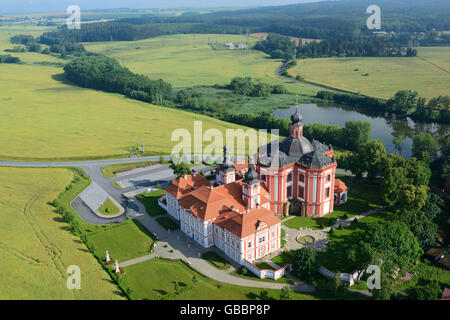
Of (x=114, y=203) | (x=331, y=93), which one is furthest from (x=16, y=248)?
(x=331, y=93)

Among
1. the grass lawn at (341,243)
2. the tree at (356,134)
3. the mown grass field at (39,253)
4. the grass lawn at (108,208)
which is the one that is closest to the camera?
the mown grass field at (39,253)

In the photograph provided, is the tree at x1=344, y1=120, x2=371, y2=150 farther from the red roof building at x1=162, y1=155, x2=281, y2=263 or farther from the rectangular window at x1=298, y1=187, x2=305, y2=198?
the red roof building at x1=162, y1=155, x2=281, y2=263

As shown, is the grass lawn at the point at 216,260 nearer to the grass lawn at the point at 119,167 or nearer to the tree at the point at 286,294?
the tree at the point at 286,294

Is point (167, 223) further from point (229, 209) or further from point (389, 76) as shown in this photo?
point (389, 76)

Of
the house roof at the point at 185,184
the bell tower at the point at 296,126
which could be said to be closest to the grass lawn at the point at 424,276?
the bell tower at the point at 296,126

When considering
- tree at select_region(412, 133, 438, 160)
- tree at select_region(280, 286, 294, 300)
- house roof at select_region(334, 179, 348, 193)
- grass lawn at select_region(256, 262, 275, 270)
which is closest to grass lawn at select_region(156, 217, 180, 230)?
grass lawn at select_region(256, 262, 275, 270)
